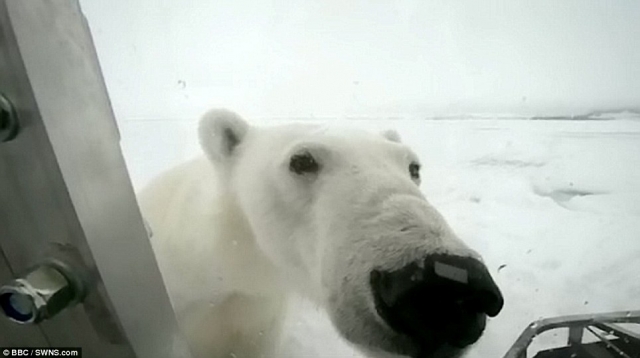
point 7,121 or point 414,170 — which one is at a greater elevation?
point 7,121

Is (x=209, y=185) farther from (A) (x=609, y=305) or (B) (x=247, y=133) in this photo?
(A) (x=609, y=305)

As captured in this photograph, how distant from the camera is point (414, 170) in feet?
1.59

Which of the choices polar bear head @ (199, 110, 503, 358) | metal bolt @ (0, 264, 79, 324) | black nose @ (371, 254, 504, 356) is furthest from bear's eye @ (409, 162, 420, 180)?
metal bolt @ (0, 264, 79, 324)

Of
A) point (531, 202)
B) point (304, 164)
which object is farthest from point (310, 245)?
point (531, 202)

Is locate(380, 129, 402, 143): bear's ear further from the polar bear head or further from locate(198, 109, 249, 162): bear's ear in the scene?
locate(198, 109, 249, 162): bear's ear

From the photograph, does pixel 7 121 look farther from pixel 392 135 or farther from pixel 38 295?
pixel 392 135

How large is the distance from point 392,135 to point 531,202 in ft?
0.41

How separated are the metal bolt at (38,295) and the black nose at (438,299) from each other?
18 cm

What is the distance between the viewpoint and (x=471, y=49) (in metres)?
0.44

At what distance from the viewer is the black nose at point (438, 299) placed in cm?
36

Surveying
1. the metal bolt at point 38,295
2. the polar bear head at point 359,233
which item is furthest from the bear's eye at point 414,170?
the metal bolt at point 38,295

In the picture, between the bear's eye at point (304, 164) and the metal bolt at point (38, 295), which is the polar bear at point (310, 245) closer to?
the bear's eye at point (304, 164)

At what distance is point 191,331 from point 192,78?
0.21 meters

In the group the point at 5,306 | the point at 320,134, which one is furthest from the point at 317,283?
the point at 5,306
